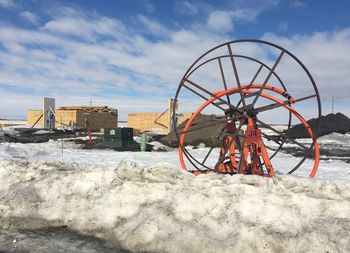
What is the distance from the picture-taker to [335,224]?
444 cm

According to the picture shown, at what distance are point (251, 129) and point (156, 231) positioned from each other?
134 inches

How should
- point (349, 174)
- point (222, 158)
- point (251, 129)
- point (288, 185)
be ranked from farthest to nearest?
point (349, 174) → point (222, 158) → point (251, 129) → point (288, 185)

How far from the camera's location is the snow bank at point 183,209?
4.49 meters

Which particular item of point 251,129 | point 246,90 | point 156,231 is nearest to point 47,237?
point 156,231

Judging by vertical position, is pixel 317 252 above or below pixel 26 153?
below

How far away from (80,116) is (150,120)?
8.22m

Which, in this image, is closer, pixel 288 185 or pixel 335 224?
pixel 335 224

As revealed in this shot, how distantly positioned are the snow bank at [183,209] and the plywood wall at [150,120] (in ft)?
80.3

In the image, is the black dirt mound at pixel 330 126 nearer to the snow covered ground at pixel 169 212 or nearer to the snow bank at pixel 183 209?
the snow covered ground at pixel 169 212

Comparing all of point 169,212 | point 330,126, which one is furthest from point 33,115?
point 169,212

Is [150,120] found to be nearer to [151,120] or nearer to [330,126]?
[151,120]

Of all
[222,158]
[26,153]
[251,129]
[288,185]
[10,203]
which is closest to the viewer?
[288,185]

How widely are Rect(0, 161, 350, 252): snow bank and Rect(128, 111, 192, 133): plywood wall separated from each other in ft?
80.3

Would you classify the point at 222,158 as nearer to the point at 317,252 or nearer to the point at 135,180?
the point at 135,180
